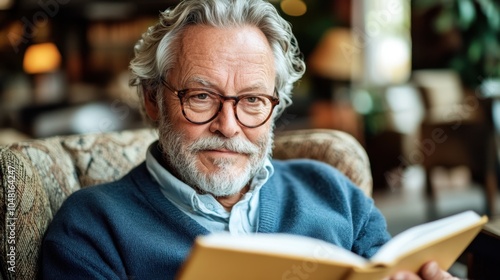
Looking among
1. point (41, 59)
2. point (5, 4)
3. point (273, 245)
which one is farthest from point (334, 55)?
point (273, 245)

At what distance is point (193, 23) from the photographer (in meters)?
1.53

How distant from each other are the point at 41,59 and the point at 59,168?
4.60 m

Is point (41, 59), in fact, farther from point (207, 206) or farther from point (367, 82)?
point (207, 206)

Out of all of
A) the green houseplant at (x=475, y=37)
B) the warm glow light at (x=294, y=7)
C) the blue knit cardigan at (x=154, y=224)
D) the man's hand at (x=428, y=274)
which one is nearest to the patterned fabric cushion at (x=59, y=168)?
the blue knit cardigan at (x=154, y=224)

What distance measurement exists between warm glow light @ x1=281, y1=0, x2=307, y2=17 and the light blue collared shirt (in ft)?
14.0

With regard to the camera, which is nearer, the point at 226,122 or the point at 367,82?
the point at 226,122

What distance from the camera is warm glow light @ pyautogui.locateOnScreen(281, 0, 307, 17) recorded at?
5699 mm

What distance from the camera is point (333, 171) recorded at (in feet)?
5.70

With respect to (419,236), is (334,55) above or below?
below

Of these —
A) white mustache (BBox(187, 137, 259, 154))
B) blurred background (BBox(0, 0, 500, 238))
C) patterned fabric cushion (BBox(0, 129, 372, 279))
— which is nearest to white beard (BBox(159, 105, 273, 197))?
white mustache (BBox(187, 137, 259, 154))

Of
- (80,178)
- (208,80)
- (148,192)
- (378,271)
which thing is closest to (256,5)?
(208,80)

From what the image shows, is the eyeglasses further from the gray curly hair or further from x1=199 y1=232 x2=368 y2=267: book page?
x1=199 y1=232 x2=368 y2=267: book page

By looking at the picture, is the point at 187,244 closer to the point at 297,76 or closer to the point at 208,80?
the point at 208,80

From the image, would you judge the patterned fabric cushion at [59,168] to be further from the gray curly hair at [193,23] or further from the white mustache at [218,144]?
the white mustache at [218,144]
